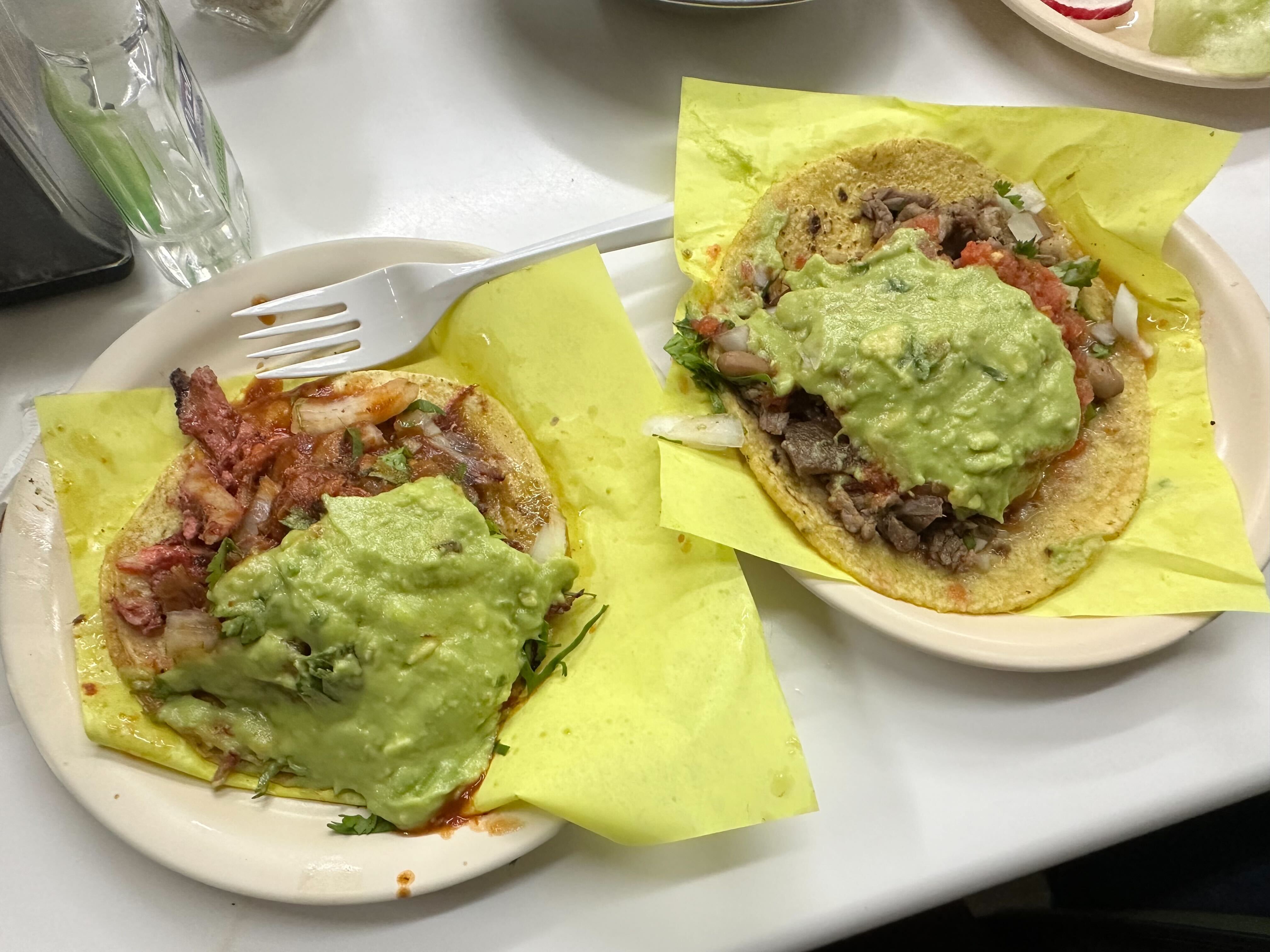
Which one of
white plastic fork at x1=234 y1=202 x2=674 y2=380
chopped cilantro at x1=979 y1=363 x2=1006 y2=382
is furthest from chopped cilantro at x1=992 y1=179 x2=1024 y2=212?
white plastic fork at x1=234 y1=202 x2=674 y2=380

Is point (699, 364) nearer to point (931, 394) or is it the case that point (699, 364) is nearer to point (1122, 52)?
point (931, 394)

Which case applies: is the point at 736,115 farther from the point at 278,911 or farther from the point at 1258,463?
the point at 278,911

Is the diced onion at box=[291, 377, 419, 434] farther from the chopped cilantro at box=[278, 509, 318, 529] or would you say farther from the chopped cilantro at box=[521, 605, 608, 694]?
the chopped cilantro at box=[521, 605, 608, 694]

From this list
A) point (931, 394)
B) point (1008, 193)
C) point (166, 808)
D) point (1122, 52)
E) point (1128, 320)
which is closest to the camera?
point (166, 808)

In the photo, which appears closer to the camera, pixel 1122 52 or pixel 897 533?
pixel 897 533

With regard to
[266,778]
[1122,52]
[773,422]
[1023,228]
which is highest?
[1122,52]

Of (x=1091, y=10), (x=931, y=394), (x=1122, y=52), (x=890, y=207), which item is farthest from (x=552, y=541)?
(x=1091, y=10)
